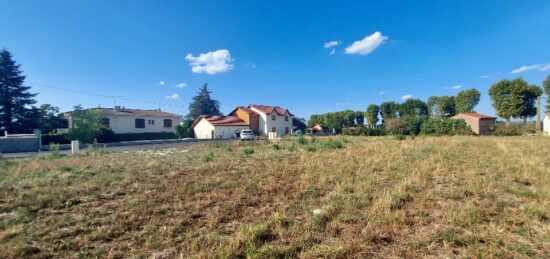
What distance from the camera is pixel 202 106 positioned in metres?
56.5

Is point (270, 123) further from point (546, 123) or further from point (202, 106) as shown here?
point (546, 123)

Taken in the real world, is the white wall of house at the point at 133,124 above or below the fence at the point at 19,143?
above

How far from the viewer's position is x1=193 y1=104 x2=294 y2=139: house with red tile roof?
125ft

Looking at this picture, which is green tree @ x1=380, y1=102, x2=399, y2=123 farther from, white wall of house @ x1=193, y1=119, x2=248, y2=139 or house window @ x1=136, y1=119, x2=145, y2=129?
house window @ x1=136, y1=119, x2=145, y2=129

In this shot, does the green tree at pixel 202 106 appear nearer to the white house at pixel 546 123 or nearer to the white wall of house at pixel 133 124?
the white wall of house at pixel 133 124

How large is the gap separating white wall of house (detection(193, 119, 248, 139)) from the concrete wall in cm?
1988

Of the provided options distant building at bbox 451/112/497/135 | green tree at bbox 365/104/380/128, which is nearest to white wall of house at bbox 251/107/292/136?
green tree at bbox 365/104/380/128

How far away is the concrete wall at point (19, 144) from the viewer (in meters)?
19.0

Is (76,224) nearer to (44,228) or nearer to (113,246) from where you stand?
(44,228)

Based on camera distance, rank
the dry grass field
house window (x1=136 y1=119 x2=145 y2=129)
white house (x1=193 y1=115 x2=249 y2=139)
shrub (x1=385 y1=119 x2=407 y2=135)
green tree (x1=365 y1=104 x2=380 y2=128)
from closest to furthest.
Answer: the dry grass field < shrub (x1=385 y1=119 x2=407 y2=135) < house window (x1=136 y1=119 x2=145 y2=129) < white house (x1=193 y1=115 x2=249 y2=139) < green tree (x1=365 y1=104 x2=380 y2=128)

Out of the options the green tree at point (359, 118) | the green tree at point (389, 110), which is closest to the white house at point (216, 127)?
the green tree at point (359, 118)

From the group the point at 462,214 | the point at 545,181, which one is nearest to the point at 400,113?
the point at 545,181

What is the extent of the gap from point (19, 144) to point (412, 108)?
54.0m

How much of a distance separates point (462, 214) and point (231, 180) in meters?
4.91
